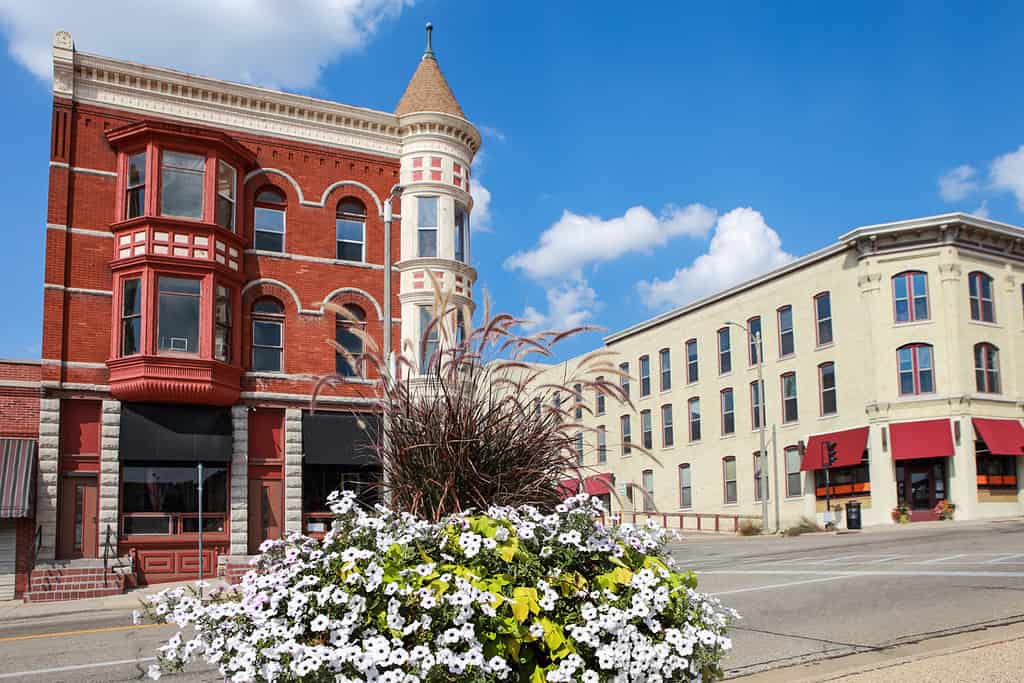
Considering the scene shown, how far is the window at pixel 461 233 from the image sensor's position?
97.9 feet

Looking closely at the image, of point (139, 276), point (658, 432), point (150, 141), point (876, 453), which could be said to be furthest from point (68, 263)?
point (658, 432)

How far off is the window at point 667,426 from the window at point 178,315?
30.0 metres

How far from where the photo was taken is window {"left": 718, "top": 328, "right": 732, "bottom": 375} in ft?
148

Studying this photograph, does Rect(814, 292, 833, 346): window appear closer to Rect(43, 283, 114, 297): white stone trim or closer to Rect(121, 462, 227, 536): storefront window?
Rect(121, 462, 227, 536): storefront window

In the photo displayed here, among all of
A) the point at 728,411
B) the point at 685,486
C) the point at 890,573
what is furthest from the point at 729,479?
the point at 890,573

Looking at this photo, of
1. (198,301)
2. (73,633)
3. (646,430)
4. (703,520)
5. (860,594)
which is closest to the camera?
(860,594)

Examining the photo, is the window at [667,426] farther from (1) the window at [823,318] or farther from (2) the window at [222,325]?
(2) the window at [222,325]

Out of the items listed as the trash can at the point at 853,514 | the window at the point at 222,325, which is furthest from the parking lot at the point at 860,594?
the window at the point at 222,325

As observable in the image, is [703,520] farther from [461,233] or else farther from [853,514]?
[461,233]

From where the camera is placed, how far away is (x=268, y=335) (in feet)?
89.7

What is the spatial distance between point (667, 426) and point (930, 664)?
42.7m

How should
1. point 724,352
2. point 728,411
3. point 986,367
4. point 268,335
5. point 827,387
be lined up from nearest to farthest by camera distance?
point 268,335
point 986,367
point 827,387
point 728,411
point 724,352

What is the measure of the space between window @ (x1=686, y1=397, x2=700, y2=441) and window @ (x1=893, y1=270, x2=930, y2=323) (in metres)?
12.6

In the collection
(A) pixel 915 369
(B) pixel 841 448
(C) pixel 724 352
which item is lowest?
(B) pixel 841 448
